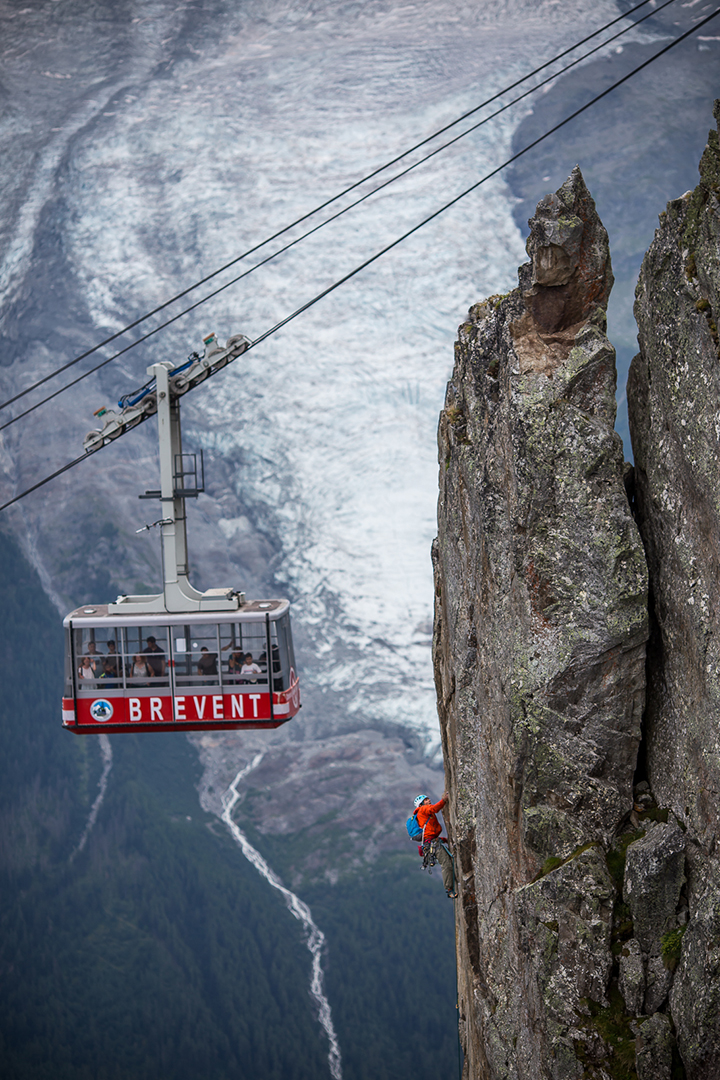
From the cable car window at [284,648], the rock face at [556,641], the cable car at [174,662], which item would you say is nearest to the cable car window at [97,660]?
the cable car at [174,662]

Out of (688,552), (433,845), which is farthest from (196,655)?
(688,552)

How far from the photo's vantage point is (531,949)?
13484mm

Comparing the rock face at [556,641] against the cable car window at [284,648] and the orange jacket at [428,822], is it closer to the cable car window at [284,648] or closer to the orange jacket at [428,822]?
the orange jacket at [428,822]

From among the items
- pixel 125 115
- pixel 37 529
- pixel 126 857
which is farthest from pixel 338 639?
pixel 125 115

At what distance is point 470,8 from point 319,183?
24.3m

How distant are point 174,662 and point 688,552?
12471 mm

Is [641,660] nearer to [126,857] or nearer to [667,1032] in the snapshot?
[667,1032]

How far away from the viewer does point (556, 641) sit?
13.3 m

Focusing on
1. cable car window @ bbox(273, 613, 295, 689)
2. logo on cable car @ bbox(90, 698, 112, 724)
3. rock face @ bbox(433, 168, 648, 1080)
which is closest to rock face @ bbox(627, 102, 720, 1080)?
rock face @ bbox(433, 168, 648, 1080)

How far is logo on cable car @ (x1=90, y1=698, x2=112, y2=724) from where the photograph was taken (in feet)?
68.7

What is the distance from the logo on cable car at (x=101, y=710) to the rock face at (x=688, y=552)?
12586 millimetres

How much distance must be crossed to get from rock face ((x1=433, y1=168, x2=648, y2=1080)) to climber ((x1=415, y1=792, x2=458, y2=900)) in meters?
2.95

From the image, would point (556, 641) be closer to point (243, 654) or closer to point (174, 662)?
point (243, 654)

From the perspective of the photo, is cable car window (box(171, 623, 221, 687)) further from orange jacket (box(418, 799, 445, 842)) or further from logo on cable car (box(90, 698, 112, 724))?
orange jacket (box(418, 799, 445, 842))
